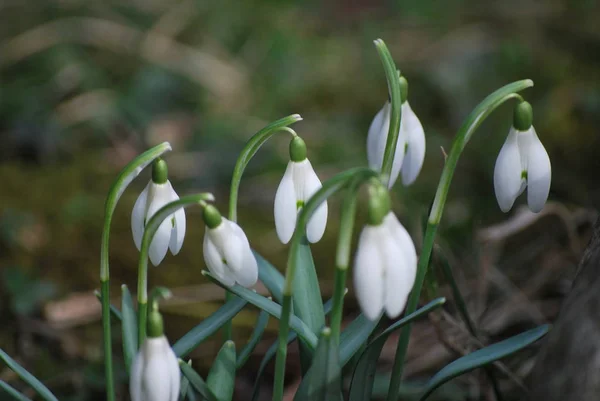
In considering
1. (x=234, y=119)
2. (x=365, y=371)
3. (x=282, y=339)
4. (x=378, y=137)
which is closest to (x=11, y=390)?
(x=282, y=339)

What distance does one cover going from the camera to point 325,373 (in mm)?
953

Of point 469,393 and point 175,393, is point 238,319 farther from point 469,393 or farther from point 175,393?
point 175,393

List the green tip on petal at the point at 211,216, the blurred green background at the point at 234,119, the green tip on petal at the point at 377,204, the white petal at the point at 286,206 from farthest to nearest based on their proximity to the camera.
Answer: the blurred green background at the point at 234,119, the white petal at the point at 286,206, the green tip on petal at the point at 211,216, the green tip on petal at the point at 377,204

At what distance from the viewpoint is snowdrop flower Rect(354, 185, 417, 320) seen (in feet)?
2.83

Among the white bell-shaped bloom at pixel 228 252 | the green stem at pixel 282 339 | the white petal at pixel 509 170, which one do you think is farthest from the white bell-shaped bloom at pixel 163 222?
the white petal at pixel 509 170

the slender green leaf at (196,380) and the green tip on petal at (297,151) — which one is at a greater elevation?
the green tip on petal at (297,151)

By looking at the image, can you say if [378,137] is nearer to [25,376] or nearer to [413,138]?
[413,138]

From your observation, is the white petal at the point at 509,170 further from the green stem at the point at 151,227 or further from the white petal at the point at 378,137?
the green stem at the point at 151,227

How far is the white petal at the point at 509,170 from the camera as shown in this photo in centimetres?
109

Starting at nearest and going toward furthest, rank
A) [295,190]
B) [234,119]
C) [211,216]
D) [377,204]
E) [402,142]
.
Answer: [377,204] → [211,216] → [295,190] → [402,142] → [234,119]

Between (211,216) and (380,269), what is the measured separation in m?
0.24

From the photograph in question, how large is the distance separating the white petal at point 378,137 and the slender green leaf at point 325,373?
0.34m

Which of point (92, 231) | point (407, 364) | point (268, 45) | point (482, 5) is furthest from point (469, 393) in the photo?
point (482, 5)

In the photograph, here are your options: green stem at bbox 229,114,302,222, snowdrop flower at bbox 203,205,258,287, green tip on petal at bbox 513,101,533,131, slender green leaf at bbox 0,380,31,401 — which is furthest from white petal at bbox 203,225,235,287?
green tip on petal at bbox 513,101,533,131
